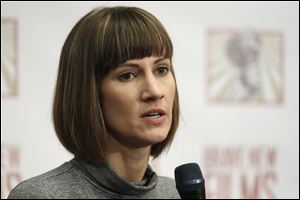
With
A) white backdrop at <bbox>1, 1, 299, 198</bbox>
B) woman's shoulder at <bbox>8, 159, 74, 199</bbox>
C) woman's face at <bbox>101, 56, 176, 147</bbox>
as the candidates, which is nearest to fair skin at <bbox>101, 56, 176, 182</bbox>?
woman's face at <bbox>101, 56, 176, 147</bbox>

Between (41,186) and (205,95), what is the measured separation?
800mm

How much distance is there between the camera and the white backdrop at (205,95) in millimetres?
1591

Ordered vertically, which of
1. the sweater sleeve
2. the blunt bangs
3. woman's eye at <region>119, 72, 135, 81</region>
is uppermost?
the blunt bangs

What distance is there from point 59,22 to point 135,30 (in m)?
0.62

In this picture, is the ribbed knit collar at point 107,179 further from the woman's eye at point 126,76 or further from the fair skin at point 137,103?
the woman's eye at point 126,76

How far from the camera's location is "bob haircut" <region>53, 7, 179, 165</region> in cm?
107

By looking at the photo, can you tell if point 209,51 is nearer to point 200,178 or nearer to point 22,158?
point 22,158

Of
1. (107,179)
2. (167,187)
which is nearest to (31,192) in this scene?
(107,179)

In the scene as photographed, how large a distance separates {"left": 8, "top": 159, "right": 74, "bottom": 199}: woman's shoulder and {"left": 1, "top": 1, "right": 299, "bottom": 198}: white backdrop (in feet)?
1.72

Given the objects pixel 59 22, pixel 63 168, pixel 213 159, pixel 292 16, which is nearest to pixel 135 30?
pixel 63 168

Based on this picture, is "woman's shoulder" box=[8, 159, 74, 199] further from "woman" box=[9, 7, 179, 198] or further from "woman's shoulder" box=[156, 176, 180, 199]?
"woman's shoulder" box=[156, 176, 180, 199]

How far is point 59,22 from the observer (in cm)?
164

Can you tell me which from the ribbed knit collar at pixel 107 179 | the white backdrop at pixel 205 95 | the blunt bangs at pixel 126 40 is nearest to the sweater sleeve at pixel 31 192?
the ribbed knit collar at pixel 107 179

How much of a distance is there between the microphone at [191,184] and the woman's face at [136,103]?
0.14 m
